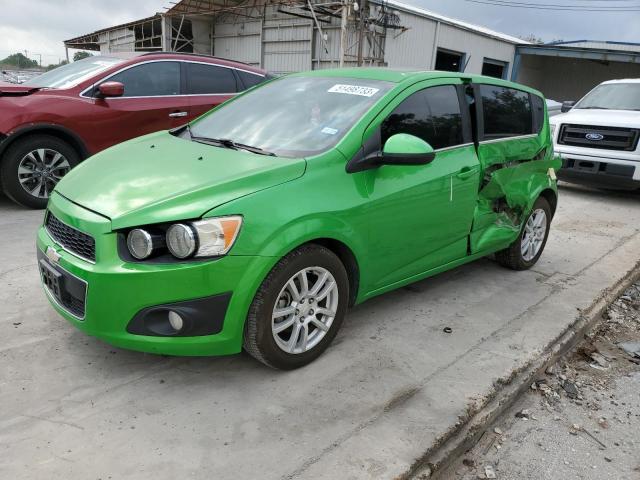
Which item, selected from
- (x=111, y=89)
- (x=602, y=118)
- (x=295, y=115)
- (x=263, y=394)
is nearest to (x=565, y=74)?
(x=602, y=118)

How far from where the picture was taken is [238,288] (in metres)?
2.53

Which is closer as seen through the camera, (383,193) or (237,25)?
(383,193)

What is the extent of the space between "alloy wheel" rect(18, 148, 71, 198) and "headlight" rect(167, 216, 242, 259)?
3987 mm

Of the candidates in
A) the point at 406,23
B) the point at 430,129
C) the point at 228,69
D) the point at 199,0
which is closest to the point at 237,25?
the point at 199,0

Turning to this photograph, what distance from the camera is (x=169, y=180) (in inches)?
108

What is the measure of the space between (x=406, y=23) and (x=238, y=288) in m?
17.8

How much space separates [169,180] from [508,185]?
2.71 metres

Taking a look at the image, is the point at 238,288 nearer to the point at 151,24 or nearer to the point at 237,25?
the point at 237,25

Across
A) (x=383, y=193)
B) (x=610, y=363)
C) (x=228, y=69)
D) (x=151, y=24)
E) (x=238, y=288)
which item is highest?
(x=151, y=24)

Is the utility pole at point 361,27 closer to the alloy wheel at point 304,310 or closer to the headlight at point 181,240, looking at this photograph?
the alloy wheel at point 304,310

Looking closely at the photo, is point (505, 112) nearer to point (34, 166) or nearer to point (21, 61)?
point (34, 166)

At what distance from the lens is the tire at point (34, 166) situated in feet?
18.0

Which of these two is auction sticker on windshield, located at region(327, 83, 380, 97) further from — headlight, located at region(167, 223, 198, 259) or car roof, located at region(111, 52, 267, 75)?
car roof, located at region(111, 52, 267, 75)

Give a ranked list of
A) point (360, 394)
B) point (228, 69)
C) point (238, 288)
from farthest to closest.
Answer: point (228, 69) → point (360, 394) → point (238, 288)
